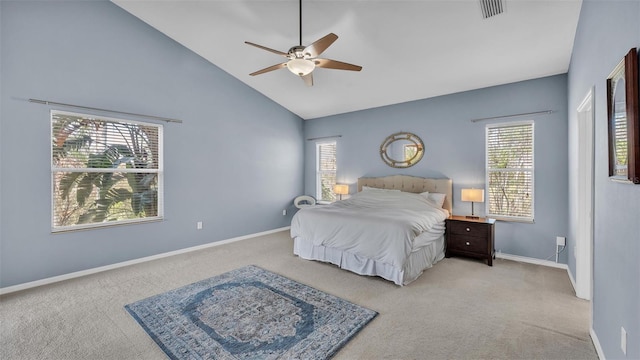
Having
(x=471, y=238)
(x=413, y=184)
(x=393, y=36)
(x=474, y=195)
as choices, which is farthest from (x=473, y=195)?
(x=393, y=36)

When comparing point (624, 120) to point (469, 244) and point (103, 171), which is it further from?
point (103, 171)

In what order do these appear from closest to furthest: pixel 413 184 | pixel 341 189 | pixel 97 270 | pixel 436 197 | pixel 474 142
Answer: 1. pixel 97 270
2. pixel 474 142
3. pixel 436 197
4. pixel 413 184
5. pixel 341 189

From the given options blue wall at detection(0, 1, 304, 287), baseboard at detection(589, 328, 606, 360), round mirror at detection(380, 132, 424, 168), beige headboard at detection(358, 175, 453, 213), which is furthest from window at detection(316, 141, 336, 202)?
baseboard at detection(589, 328, 606, 360)

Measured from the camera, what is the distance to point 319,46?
2.67m

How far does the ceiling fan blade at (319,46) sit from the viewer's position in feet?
8.41

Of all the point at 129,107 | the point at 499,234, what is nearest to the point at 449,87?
the point at 499,234

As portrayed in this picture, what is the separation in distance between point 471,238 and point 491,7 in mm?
2895

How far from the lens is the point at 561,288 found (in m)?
3.04

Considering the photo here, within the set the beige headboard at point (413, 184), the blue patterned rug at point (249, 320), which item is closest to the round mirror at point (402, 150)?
the beige headboard at point (413, 184)

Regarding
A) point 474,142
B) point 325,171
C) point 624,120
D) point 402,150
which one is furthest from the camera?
point 325,171

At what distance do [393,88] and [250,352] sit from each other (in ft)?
14.2

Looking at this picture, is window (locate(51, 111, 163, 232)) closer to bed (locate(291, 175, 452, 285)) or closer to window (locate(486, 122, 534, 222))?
bed (locate(291, 175, 452, 285))

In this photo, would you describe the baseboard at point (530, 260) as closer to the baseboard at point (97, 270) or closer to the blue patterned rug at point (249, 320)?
the blue patterned rug at point (249, 320)

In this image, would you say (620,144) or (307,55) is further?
(307,55)
